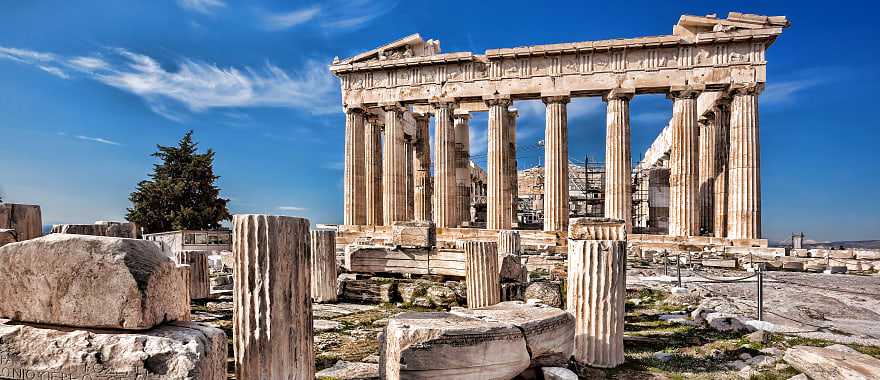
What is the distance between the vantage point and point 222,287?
36.3 ft

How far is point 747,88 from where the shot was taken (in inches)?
723

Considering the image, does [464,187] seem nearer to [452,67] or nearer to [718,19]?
[452,67]

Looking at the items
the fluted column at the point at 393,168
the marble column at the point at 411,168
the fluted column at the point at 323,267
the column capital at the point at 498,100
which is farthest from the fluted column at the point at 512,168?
the fluted column at the point at 323,267

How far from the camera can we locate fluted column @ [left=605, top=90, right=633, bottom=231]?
1961cm

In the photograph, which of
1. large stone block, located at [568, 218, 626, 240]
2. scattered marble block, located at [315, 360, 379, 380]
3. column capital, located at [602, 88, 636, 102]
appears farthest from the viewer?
column capital, located at [602, 88, 636, 102]

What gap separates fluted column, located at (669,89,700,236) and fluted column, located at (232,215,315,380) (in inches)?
759

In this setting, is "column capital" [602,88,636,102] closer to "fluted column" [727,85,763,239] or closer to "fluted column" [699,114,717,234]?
"fluted column" [727,85,763,239]

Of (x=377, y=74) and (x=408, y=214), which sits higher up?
(x=377, y=74)

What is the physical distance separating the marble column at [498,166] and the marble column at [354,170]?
6.57 m

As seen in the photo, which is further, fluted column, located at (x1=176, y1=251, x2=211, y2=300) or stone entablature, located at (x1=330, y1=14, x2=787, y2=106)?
stone entablature, located at (x1=330, y1=14, x2=787, y2=106)

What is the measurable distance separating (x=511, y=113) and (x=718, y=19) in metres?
10.1

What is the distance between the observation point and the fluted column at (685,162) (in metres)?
19.3

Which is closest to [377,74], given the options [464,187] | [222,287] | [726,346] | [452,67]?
[452,67]

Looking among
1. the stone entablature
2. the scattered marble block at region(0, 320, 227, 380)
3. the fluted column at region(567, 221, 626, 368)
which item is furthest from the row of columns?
the scattered marble block at region(0, 320, 227, 380)
